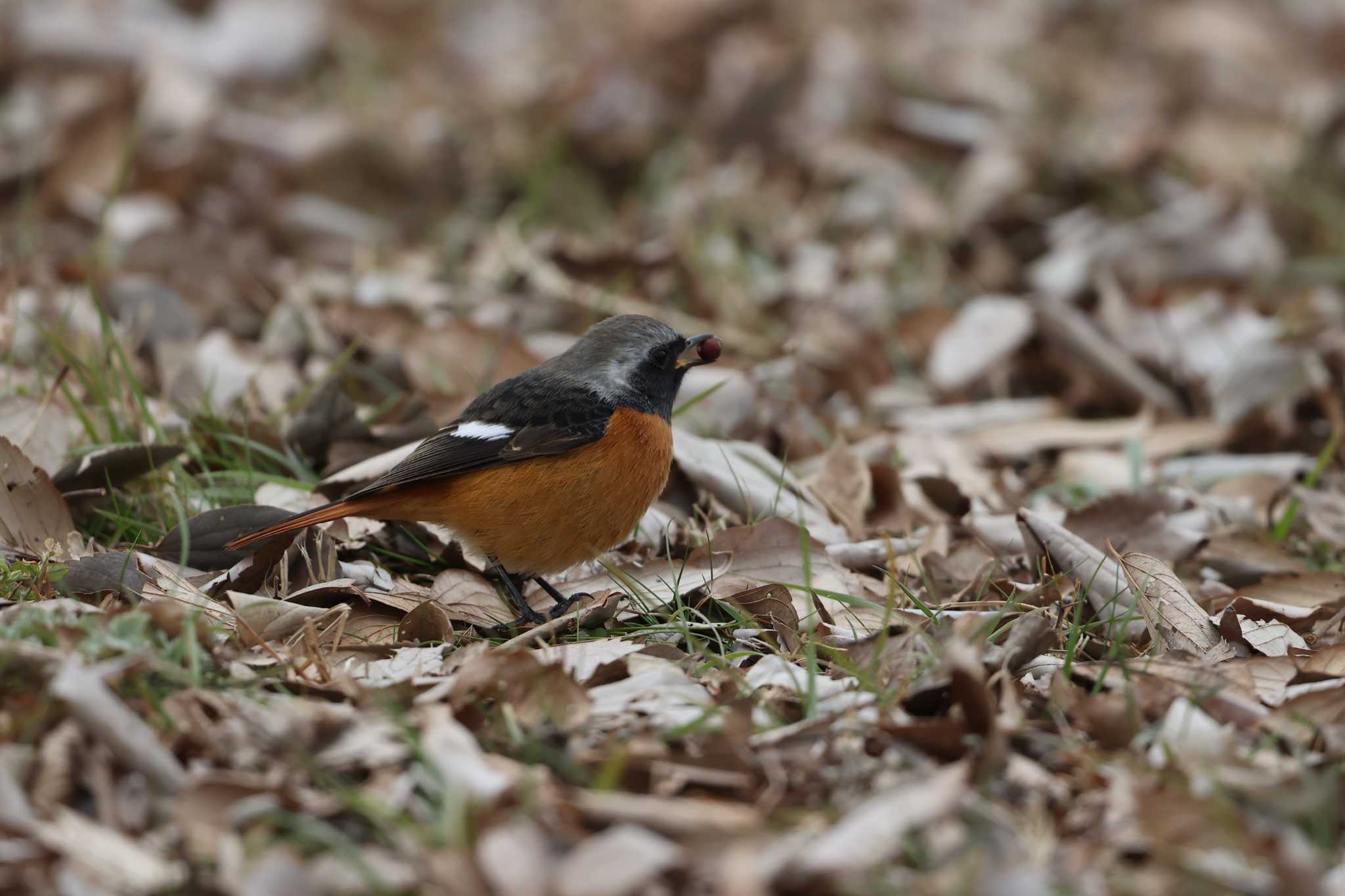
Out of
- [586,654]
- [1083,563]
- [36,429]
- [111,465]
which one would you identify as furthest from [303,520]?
[1083,563]

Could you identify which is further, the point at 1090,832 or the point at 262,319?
the point at 262,319

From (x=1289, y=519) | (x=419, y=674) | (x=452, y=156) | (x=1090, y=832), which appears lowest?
(x=1289, y=519)

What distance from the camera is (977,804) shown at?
258 cm

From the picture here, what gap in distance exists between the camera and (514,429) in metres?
4.16

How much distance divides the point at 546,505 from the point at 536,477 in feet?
0.37

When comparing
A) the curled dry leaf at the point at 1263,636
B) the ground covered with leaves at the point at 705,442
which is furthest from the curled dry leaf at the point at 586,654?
the curled dry leaf at the point at 1263,636

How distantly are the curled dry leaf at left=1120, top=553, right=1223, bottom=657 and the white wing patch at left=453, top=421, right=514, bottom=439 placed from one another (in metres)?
1.90

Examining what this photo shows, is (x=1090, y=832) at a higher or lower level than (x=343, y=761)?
lower

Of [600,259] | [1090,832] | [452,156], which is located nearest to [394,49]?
[452,156]

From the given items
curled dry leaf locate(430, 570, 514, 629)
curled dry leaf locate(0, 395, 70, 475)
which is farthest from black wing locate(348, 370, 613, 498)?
curled dry leaf locate(0, 395, 70, 475)

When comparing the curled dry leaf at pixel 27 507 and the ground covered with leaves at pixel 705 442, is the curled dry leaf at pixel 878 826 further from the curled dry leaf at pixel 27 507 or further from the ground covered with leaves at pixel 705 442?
the curled dry leaf at pixel 27 507

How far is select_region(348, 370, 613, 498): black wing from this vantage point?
402 centimetres

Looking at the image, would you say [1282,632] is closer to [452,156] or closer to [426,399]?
[426,399]

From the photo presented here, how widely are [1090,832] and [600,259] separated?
14.5 ft
